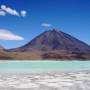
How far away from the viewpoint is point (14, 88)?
11047 millimetres

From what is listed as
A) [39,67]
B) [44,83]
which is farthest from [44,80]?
[39,67]

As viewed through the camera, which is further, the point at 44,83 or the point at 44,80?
the point at 44,80

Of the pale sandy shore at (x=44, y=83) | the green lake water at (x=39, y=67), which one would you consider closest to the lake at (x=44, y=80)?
the pale sandy shore at (x=44, y=83)

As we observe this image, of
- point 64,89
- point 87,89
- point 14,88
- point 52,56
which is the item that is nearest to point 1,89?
A: point 14,88

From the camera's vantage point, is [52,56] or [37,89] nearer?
[37,89]

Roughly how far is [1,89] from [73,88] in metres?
2.78

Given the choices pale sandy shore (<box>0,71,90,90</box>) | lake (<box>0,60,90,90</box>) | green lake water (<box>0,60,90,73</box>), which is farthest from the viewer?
green lake water (<box>0,60,90,73</box>)

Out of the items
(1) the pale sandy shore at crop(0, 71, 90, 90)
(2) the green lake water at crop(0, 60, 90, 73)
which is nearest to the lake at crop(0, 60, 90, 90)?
(1) the pale sandy shore at crop(0, 71, 90, 90)

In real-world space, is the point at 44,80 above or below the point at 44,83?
above

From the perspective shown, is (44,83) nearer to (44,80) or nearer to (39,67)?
(44,80)

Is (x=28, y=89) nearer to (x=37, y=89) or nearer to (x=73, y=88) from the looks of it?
(x=37, y=89)

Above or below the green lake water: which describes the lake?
below

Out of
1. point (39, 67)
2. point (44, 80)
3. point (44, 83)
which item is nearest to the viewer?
point (44, 83)

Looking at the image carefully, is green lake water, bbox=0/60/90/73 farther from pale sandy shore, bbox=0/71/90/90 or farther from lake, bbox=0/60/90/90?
pale sandy shore, bbox=0/71/90/90
